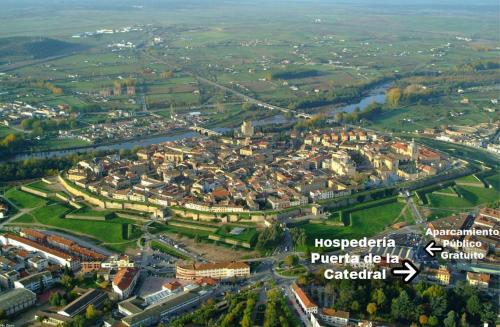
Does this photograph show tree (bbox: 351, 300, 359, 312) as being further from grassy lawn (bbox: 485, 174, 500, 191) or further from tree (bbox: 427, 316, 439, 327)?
grassy lawn (bbox: 485, 174, 500, 191)

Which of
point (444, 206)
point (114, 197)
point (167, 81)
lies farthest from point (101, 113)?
point (444, 206)

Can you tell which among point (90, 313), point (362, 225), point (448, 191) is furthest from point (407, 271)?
point (90, 313)

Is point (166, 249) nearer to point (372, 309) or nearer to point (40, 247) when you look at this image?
point (40, 247)

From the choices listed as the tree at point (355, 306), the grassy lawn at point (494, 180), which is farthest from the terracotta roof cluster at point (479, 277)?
the grassy lawn at point (494, 180)

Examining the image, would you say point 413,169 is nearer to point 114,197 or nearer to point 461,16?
point 114,197

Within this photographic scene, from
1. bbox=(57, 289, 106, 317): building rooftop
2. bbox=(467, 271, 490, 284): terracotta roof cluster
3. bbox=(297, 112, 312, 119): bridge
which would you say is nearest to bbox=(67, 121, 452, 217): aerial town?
bbox=(57, 289, 106, 317): building rooftop

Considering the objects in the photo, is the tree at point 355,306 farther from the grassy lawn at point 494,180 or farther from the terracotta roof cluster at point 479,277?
the grassy lawn at point 494,180
